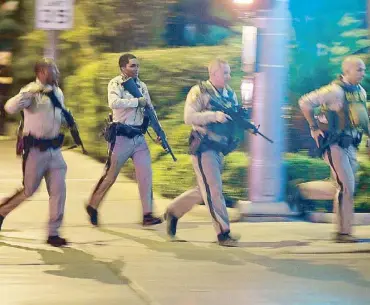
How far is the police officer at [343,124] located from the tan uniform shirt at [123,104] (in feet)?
5.11

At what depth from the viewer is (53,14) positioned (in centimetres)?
935

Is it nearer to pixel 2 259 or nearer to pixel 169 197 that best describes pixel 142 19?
pixel 169 197

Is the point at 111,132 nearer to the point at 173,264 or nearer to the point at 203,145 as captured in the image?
the point at 203,145

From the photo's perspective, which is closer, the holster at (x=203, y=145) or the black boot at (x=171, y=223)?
the holster at (x=203, y=145)

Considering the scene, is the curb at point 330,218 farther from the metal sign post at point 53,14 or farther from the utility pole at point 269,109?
the metal sign post at point 53,14

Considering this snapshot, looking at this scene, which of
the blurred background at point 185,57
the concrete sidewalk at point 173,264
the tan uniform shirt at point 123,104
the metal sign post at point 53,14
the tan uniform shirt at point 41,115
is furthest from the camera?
the blurred background at point 185,57

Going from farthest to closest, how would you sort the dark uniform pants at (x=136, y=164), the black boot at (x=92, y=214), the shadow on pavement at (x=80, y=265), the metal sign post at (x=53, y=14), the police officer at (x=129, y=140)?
1. the metal sign post at (x=53, y=14)
2. the black boot at (x=92, y=214)
3. the dark uniform pants at (x=136, y=164)
4. the police officer at (x=129, y=140)
5. the shadow on pavement at (x=80, y=265)

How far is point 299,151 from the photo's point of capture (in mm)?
10773

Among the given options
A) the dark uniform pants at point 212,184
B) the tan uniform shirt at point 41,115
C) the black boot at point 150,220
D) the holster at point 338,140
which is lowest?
the black boot at point 150,220

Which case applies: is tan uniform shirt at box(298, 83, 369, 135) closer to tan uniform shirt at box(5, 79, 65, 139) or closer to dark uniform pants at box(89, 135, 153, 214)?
dark uniform pants at box(89, 135, 153, 214)

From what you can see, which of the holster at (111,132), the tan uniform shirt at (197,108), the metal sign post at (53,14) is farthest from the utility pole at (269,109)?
the metal sign post at (53,14)

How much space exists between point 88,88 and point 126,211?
4029 millimetres

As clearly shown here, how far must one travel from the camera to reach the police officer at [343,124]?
8367 millimetres

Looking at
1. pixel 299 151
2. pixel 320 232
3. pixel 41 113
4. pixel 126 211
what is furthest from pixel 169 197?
pixel 41 113
